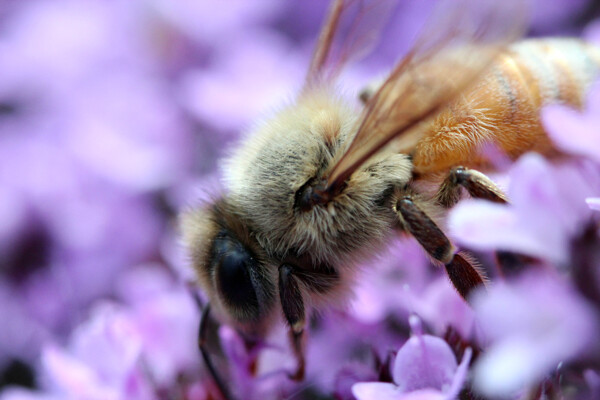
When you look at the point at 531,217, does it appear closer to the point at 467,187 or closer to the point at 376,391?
the point at 467,187

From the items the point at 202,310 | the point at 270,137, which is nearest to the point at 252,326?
the point at 202,310

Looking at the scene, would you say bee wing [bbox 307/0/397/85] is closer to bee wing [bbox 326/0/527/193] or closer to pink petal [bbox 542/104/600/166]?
bee wing [bbox 326/0/527/193]

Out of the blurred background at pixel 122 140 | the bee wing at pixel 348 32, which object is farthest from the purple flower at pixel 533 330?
the bee wing at pixel 348 32

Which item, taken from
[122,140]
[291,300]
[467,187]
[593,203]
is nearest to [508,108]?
[467,187]

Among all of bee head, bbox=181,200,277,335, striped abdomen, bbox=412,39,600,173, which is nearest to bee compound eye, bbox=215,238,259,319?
bee head, bbox=181,200,277,335

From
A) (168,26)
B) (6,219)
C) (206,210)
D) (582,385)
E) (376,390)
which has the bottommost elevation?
(582,385)

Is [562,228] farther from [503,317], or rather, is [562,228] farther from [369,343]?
[369,343]
